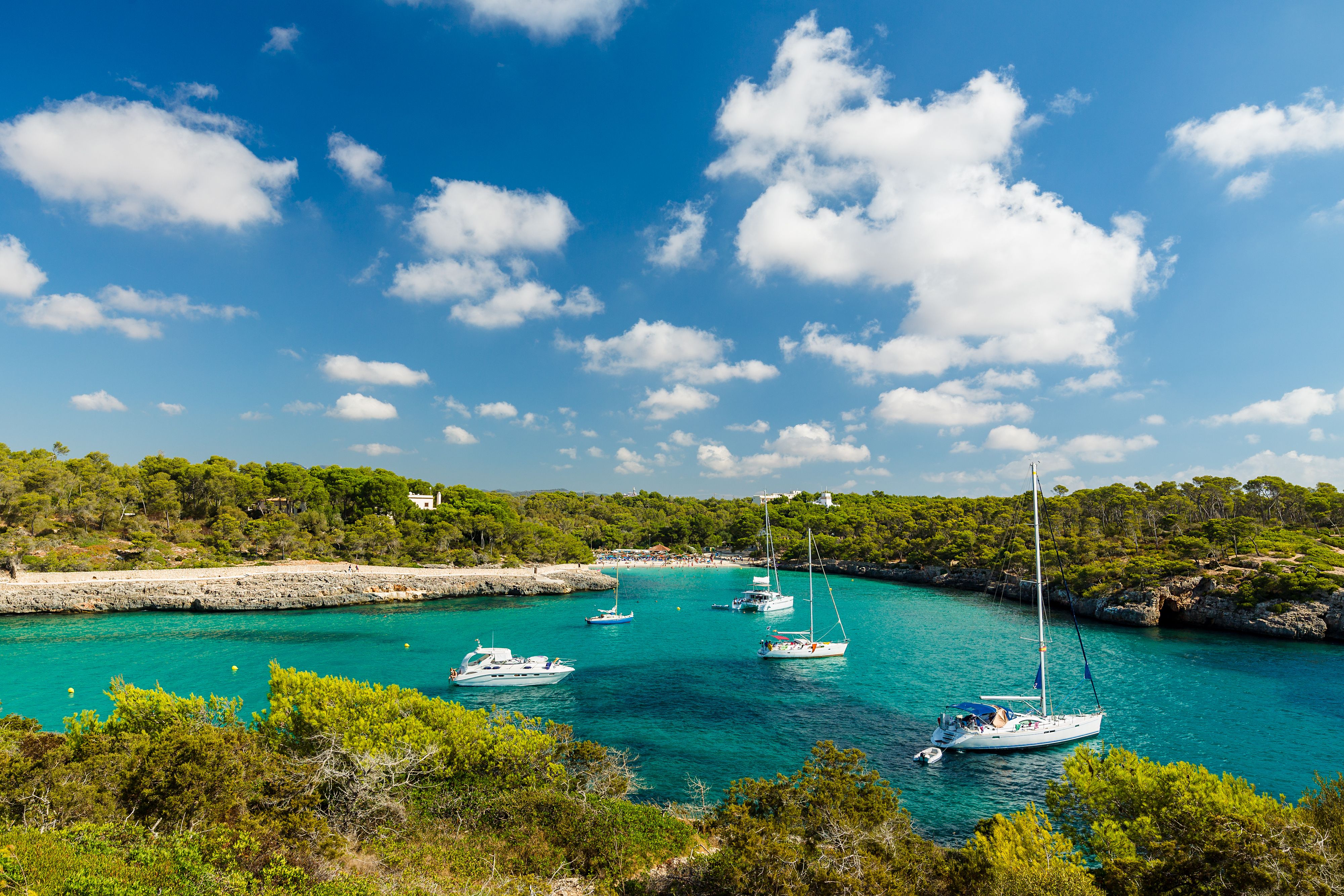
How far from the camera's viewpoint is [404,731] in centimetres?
1616

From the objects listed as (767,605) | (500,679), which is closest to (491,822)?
(500,679)

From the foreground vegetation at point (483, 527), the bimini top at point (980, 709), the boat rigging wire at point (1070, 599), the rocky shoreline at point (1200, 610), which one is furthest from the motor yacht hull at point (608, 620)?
the rocky shoreline at point (1200, 610)

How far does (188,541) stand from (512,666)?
63453 millimetres

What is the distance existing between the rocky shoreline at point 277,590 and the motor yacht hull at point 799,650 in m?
39.2

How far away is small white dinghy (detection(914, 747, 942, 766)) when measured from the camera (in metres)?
23.7

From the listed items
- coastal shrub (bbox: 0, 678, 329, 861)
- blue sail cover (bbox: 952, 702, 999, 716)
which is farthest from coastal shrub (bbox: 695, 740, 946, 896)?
blue sail cover (bbox: 952, 702, 999, 716)

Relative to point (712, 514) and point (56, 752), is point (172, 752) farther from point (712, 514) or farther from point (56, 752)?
point (712, 514)

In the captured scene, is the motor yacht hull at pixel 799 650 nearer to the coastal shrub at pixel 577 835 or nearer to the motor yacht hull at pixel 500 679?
the motor yacht hull at pixel 500 679

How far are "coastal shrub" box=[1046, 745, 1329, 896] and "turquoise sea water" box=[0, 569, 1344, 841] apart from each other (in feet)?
A: 17.4

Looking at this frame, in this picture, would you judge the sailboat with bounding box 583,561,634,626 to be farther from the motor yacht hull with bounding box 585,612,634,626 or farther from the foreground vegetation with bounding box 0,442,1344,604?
the foreground vegetation with bounding box 0,442,1344,604

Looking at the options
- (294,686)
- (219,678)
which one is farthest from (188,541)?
(294,686)

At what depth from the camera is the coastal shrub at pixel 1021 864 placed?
949cm

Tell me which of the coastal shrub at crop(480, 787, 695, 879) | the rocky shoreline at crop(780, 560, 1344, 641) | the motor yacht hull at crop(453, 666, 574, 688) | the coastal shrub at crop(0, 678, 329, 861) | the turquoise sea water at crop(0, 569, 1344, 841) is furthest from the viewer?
the rocky shoreline at crop(780, 560, 1344, 641)

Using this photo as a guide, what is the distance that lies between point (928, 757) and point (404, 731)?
66.4ft
